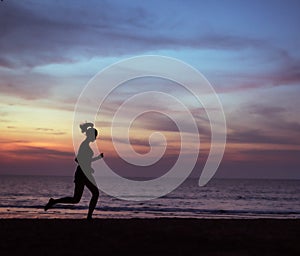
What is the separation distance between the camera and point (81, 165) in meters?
11.2

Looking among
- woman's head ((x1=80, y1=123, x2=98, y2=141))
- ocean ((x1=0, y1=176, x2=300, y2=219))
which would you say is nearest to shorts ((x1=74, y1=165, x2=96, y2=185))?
woman's head ((x1=80, y1=123, x2=98, y2=141))

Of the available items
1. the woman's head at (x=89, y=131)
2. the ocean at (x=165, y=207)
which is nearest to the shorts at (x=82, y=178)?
the woman's head at (x=89, y=131)
